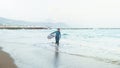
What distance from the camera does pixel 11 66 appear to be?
10867 millimetres

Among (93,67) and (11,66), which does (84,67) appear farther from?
(11,66)

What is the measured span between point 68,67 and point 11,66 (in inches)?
112

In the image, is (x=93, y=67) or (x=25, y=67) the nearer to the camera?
(x=25, y=67)

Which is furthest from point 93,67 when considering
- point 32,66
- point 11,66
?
point 11,66

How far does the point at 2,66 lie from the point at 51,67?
2377 millimetres

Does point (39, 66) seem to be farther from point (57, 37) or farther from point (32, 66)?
point (57, 37)

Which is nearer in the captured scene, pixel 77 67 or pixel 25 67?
pixel 25 67

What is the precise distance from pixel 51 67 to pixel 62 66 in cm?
67

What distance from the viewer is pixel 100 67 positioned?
1190cm

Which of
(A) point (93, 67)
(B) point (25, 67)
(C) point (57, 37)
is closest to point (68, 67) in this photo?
(A) point (93, 67)

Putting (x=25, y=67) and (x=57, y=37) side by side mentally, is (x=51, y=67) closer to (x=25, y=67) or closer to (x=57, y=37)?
(x=25, y=67)

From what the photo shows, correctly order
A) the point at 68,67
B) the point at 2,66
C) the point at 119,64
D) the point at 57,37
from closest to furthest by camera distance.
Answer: the point at 2,66 < the point at 68,67 < the point at 119,64 < the point at 57,37

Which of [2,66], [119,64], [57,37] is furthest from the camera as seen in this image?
[57,37]

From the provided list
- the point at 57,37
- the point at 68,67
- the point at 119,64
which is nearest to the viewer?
the point at 68,67
